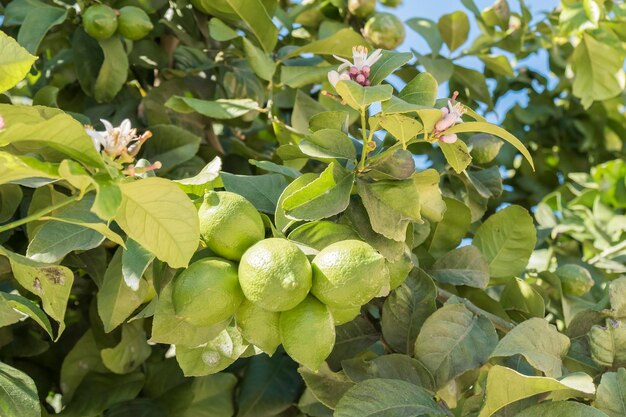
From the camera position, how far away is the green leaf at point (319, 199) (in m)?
0.72

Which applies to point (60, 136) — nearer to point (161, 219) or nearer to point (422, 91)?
point (161, 219)

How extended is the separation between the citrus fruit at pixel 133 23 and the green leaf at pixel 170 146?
13 cm

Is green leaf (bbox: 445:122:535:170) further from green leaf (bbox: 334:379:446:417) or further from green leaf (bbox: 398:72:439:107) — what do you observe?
green leaf (bbox: 334:379:446:417)

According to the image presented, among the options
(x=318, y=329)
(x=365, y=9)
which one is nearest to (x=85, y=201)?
(x=318, y=329)

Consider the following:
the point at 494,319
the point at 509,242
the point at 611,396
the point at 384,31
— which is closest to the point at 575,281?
the point at 509,242

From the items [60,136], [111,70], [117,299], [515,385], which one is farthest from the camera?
[111,70]

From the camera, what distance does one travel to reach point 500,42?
4.69 feet

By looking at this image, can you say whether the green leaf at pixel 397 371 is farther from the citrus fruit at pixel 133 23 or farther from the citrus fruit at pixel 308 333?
the citrus fruit at pixel 133 23

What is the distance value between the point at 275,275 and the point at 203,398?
501 mm

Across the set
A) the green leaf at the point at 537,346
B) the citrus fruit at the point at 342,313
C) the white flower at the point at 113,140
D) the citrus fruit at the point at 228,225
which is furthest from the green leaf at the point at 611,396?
the white flower at the point at 113,140

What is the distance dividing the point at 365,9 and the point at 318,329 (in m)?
0.78

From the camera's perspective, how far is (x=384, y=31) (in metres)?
1.25

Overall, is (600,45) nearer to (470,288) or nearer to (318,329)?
(470,288)

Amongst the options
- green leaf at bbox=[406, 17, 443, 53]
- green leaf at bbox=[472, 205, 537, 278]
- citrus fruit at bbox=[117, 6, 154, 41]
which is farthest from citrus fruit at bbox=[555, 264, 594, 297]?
citrus fruit at bbox=[117, 6, 154, 41]
